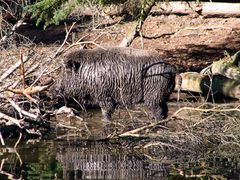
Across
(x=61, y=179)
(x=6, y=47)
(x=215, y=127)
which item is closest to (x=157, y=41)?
(x=6, y=47)

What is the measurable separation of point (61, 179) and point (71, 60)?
408cm

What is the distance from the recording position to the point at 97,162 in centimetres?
1084

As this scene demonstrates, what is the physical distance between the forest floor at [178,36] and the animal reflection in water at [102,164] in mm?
7149

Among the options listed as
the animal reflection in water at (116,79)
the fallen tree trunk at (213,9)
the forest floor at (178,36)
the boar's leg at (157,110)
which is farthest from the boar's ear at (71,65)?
the fallen tree trunk at (213,9)

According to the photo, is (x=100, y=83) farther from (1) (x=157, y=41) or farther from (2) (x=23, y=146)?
(1) (x=157, y=41)

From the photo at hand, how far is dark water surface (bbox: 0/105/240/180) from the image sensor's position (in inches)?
397

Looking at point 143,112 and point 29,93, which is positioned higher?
point 29,93

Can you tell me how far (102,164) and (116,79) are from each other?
311cm

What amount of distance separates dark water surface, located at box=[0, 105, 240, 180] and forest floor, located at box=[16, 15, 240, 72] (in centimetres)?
695

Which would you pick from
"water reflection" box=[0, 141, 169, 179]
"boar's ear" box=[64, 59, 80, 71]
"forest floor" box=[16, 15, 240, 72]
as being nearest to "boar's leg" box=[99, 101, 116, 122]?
"boar's ear" box=[64, 59, 80, 71]

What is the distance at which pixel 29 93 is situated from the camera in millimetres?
11172

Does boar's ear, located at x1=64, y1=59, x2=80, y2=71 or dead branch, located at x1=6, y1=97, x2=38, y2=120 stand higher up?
boar's ear, located at x1=64, y1=59, x2=80, y2=71

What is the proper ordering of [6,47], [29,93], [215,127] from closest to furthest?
[29,93] → [215,127] → [6,47]

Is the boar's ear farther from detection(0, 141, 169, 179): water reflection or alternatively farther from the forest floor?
the forest floor
